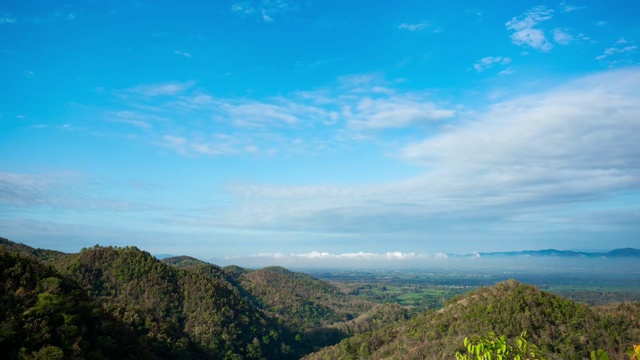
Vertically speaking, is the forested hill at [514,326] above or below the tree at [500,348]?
below

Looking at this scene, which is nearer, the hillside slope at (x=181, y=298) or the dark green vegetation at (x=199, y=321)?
the dark green vegetation at (x=199, y=321)

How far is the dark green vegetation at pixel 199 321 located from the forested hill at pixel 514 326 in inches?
9.4

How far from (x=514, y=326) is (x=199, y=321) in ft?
275

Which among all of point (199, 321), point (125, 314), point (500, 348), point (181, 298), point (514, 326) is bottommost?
point (199, 321)

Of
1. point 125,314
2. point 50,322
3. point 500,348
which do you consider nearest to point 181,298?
point 125,314

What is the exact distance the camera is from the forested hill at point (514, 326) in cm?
6762

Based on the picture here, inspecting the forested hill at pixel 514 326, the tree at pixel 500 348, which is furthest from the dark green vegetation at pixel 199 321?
the tree at pixel 500 348

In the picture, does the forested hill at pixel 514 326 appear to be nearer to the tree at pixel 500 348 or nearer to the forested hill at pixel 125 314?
the forested hill at pixel 125 314

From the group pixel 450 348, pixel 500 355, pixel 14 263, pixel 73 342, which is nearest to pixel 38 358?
pixel 73 342

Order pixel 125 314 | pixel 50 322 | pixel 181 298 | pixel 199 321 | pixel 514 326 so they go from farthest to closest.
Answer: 1. pixel 181 298
2. pixel 199 321
3. pixel 514 326
4. pixel 125 314
5. pixel 50 322

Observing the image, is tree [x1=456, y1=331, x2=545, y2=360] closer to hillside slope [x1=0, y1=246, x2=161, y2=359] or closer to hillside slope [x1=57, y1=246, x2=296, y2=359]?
hillside slope [x1=0, y1=246, x2=161, y2=359]

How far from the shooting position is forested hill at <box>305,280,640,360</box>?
2662 inches

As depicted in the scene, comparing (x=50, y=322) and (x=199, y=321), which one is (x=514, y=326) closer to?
(x=50, y=322)

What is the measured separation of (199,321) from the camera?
114750mm
